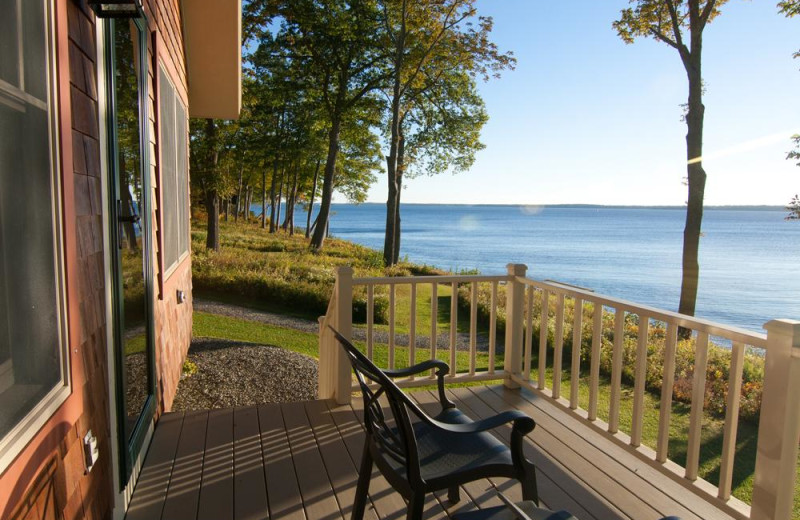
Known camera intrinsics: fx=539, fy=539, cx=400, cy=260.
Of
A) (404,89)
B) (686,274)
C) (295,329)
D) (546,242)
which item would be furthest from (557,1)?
(546,242)

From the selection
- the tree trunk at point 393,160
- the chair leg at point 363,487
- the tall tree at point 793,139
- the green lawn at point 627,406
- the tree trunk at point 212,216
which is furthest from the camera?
the tree trunk at point 393,160

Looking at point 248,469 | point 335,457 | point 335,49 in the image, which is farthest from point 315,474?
point 335,49

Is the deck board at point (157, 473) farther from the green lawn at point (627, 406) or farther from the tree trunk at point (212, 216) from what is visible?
the tree trunk at point (212, 216)

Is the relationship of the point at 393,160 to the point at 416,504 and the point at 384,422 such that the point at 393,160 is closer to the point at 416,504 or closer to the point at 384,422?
the point at 384,422

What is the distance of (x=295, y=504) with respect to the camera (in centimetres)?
248

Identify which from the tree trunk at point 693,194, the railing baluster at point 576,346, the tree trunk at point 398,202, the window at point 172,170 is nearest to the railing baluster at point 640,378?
the railing baluster at point 576,346

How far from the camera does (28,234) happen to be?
1341mm

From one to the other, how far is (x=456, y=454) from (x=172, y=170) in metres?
3.55

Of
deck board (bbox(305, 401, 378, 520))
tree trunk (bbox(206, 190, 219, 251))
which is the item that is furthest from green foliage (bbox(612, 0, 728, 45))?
tree trunk (bbox(206, 190, 219, 251))

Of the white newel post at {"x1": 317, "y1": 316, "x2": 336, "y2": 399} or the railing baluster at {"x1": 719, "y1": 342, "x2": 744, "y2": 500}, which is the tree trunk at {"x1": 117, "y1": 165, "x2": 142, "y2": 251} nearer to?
the white newel post at {"x1": 317, "y1": 316, "x2": 336, "y2": 399}

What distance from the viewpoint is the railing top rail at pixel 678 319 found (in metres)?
2.23

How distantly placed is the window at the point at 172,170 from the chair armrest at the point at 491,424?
8.90 ft

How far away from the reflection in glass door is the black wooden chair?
1.01 m

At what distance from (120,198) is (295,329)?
645 cm
